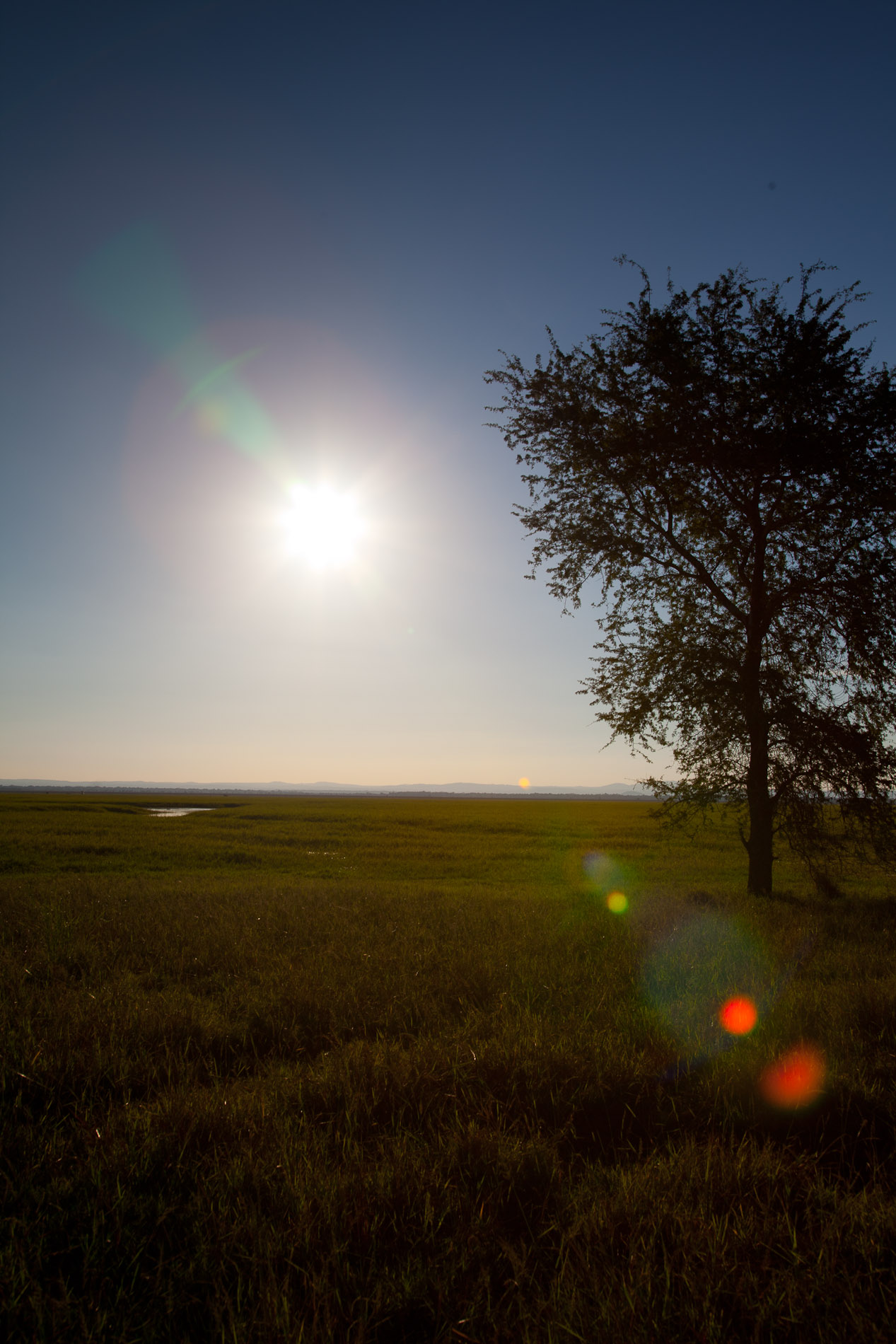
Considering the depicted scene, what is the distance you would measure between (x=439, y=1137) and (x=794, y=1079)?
95.3 inches

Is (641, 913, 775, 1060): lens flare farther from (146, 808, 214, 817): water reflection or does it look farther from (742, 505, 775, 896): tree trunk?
(146, 808, 214, 817): water reflection

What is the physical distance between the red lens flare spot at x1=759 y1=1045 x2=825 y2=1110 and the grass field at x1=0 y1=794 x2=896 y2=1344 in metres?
0.08

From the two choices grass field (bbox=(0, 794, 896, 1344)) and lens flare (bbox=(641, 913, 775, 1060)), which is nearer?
grass field (bbox=(0, 794, 896, 1344))

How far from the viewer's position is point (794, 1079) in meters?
4.04

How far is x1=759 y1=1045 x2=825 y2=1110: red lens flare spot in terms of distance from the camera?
150 inches

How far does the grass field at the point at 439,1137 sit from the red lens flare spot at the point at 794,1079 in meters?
0.08

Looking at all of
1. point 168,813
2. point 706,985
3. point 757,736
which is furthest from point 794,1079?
point 168,813

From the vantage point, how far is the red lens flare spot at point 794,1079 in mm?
3799

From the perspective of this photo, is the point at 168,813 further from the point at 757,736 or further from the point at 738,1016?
the point at 738,1016

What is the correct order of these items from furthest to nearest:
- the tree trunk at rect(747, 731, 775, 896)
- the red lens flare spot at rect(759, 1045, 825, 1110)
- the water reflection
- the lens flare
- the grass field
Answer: the water reflection
the tree trunk at rect(747, 731, 775, 896)
the lens flare
the red lens flare spot at rect(759, 1045, 825, 1110)
the grass field

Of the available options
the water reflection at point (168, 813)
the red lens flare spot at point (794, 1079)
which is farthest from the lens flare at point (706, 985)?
the water reflection at point (168, 813)

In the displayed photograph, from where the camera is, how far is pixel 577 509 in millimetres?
13148

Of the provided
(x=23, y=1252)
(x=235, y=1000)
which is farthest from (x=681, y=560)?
(x=23, y=1252)

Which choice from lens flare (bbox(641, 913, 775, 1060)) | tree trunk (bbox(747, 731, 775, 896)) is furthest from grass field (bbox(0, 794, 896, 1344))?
tree trunk (bbox(747, 731, 775, 896))
